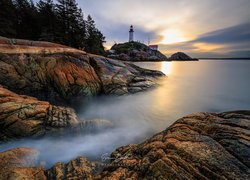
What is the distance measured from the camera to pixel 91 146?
22.0 feet

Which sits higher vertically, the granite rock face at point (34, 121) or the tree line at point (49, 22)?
the tree line at point (49, 22)

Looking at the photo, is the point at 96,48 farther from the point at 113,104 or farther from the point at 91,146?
the point at 91,146

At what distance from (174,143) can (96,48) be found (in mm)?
35905

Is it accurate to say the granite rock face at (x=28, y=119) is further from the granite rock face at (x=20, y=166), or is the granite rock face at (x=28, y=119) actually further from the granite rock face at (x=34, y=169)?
the granite rock face at (x=34, y=169)

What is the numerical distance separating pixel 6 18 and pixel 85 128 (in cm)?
2905

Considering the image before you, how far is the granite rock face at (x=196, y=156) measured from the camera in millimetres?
2922

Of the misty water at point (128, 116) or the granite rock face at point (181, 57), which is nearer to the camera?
the misty water at point (128, 116)

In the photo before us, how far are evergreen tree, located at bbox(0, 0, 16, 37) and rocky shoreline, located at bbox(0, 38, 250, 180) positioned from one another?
50.2ft

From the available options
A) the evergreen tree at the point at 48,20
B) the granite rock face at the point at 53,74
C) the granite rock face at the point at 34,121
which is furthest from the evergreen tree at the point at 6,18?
the granite rock face at the point at 34,121

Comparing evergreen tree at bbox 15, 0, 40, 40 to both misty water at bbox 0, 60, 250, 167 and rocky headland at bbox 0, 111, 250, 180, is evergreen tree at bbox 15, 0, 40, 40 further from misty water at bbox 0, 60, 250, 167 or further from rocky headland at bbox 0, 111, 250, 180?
rocky headland at bbox 0, 111, 250, 180

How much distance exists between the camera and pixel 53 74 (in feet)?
36.1

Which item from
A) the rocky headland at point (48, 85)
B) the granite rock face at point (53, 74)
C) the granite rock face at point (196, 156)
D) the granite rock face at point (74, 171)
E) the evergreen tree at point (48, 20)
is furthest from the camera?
the evergreen tree at point (48, 20)

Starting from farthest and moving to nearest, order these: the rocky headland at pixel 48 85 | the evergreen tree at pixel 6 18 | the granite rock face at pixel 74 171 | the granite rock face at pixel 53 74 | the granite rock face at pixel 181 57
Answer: the granite rock face at pixel 181 57 → the evergreen tree at pixel 6 18 → the granite rock face at pixel 53 74 → the rocky headland at pixel 48 85 → the granite rock face at pixel 74 171

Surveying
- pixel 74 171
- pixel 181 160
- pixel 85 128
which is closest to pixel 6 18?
pixel 85 128
